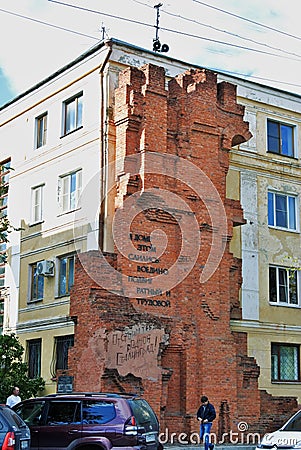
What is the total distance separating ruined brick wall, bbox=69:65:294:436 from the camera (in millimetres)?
21297

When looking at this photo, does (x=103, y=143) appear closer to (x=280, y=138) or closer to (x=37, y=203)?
(x=37, y=203)

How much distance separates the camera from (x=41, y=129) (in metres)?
30.8

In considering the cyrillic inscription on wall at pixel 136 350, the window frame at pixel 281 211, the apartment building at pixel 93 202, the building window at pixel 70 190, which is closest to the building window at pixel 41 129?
the apartment building at pixel 93 202

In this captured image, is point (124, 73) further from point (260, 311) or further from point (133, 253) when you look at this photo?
point (260, 311)

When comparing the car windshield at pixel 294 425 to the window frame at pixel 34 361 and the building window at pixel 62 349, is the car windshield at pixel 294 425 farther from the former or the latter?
the window frame at pixel 34 361

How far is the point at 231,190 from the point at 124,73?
832 cm

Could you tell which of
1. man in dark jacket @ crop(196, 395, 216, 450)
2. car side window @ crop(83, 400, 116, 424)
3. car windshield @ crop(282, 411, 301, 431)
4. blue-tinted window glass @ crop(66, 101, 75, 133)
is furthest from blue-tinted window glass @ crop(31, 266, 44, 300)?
car windshield @ crop(282, 411, 301, 431)

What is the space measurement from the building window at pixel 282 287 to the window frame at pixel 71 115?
32.5 ft

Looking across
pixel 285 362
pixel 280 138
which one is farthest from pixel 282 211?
pixel 285 362

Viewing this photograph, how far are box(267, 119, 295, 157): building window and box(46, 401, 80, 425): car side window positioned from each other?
19.0 meters

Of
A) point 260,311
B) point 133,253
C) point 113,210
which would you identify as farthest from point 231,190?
point 133,253

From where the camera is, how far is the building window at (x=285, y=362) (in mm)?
30328

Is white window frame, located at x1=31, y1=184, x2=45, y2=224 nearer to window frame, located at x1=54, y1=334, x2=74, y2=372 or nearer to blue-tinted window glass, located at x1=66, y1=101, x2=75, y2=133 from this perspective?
blue-tinted window glass, located at x1=66, y1=101, x2=75, y2=133

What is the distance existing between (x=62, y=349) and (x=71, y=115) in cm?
885
